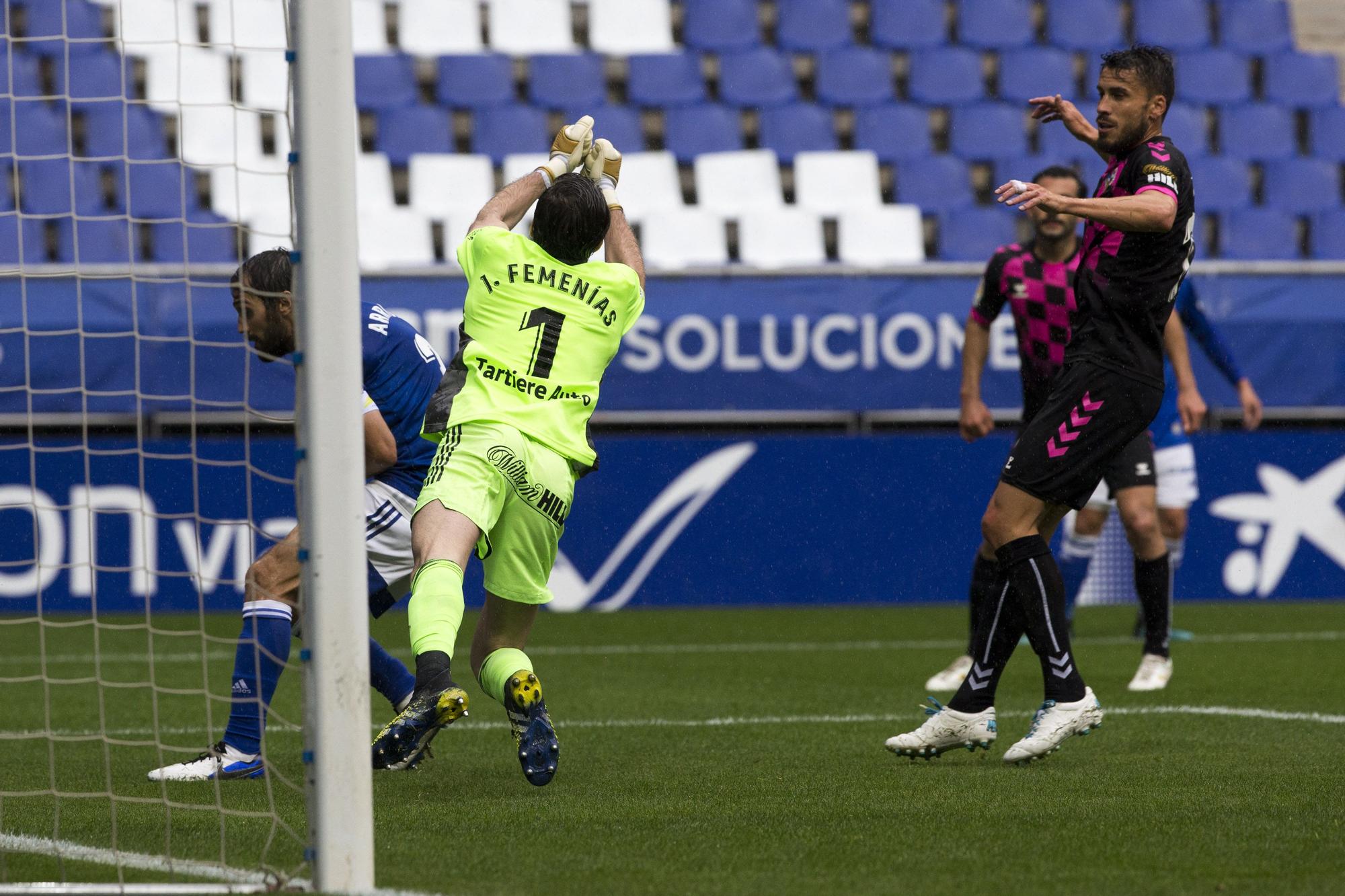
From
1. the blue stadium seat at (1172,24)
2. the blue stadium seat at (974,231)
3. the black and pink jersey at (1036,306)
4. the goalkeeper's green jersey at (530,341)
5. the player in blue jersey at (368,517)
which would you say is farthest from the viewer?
the blue stadium seat at (1172,24)

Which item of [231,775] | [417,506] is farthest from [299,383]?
[231,775]

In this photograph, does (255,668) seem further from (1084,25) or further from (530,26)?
(1084,25)

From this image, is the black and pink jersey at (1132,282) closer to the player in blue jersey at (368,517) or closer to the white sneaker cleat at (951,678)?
the player in blue jersey at (368,517)

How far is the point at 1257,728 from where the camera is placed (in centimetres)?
551

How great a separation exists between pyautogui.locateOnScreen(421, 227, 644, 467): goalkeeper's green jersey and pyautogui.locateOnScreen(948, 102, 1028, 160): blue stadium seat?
10.2m

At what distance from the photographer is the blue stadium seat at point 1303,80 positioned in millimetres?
14727

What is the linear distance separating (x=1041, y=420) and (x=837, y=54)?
33.7ft

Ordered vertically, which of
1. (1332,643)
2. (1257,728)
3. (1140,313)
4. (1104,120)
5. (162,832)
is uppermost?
(1104,120)

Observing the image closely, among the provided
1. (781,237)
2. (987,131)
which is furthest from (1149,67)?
(987,131)

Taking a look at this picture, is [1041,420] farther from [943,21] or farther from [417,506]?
[943,21]

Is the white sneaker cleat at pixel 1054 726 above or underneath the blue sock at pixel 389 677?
underneath

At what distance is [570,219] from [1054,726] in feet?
5.98

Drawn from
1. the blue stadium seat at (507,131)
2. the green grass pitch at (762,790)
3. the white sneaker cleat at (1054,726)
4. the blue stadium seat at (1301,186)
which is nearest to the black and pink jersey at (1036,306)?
the green grass pitch at (762,790)

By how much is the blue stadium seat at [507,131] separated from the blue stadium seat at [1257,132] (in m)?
5.27
